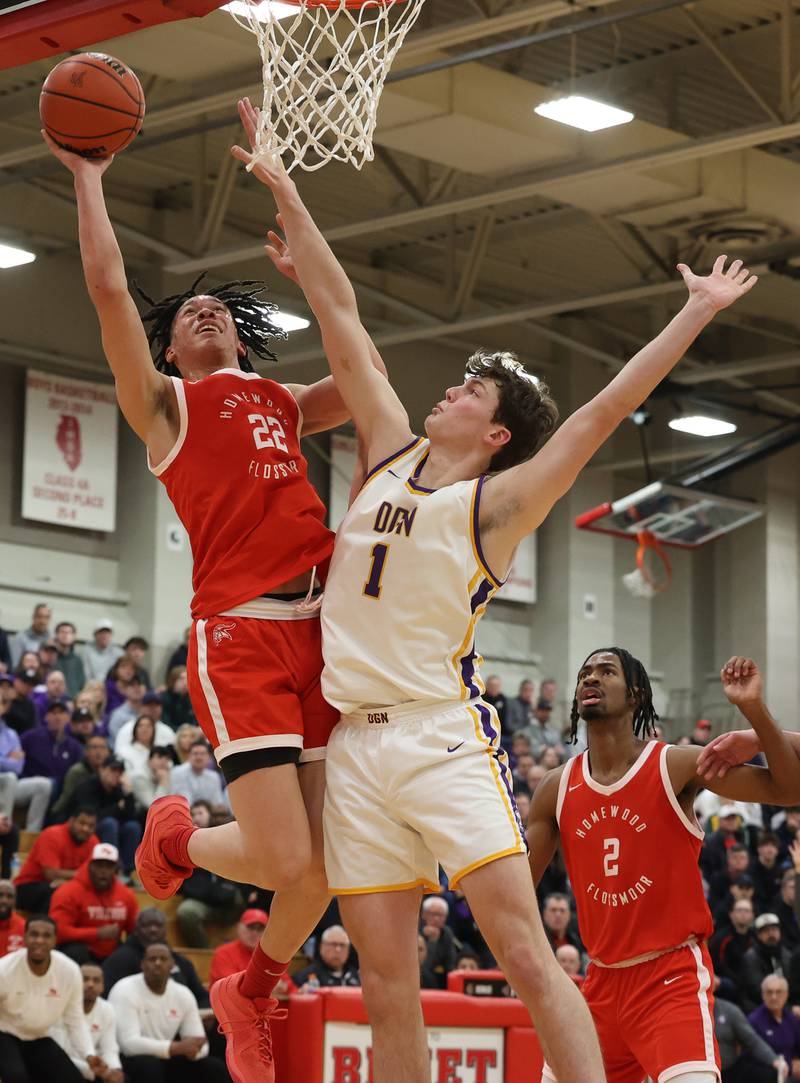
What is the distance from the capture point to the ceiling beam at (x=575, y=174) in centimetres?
1363

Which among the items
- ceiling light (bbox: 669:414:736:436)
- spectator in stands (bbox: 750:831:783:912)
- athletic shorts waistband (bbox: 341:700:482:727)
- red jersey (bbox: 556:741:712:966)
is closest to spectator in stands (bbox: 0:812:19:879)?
spectator in stands (bbox: 750:831:783:912)

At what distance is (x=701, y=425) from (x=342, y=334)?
52.7 ft

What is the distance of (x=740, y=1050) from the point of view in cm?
1247

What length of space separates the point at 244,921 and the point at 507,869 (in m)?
7.65

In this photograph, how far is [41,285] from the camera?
1923cm

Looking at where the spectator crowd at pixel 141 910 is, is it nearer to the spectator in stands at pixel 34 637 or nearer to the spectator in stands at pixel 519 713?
the spectator in stands at pixel 34 637

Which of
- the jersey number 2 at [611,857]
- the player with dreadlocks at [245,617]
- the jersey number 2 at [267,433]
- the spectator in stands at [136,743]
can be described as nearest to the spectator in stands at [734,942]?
the spectator in stands at [136,743]

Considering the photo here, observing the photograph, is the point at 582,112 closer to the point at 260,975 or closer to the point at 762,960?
the point at 762,960

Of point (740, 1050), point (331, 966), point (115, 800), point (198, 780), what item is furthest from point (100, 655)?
point (740, 1050)

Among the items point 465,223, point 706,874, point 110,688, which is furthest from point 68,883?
point 465,223

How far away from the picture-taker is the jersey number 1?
187 inches

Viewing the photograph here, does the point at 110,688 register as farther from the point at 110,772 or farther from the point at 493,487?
the point at 493,487

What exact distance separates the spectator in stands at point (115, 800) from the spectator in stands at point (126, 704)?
1.76m

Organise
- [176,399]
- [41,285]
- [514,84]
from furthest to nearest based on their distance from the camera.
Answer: [41,285] → [514,84] → [176,399]
